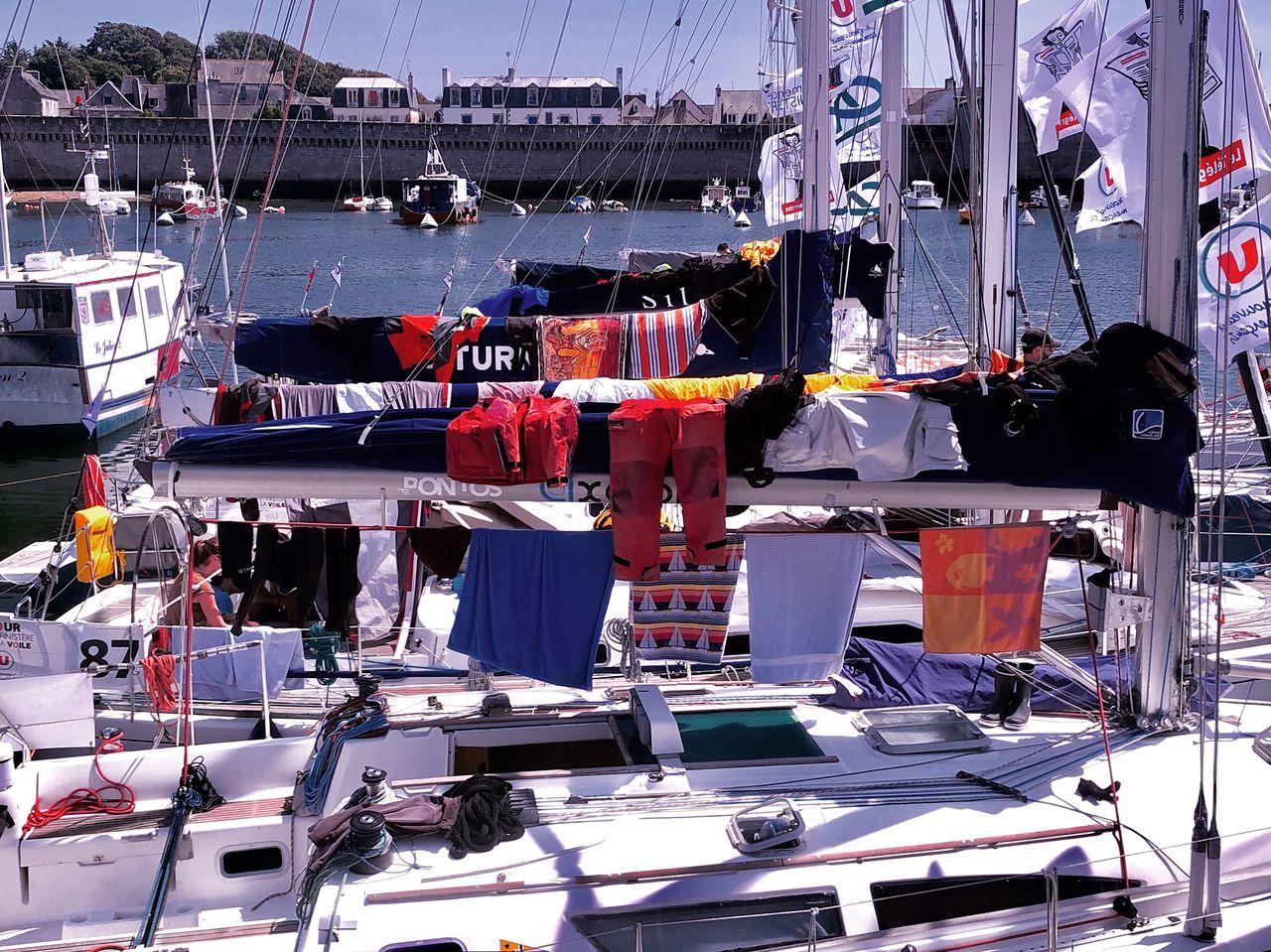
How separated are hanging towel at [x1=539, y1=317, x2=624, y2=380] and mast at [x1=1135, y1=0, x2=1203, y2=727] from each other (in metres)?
7.35

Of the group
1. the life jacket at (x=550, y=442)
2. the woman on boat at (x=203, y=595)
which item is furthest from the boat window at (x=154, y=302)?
the life jacket at (x=550, y=442)

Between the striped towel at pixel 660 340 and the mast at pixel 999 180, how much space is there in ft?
11.9

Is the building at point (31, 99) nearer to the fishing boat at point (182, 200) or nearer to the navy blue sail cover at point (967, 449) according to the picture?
the fishing boat at point (182, 200)

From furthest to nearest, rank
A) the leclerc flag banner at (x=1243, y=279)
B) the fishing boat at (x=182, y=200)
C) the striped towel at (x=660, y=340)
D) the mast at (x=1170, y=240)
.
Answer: the fishing boat at (x=182, y=200), the striped towel at (x=660, y=340), the leclerc flag banner at (x=1243, y=279), the mast at (x=1170, y=240)

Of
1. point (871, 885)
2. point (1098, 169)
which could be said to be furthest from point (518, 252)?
point (871, 885)

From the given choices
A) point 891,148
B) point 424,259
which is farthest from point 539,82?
point 891,148

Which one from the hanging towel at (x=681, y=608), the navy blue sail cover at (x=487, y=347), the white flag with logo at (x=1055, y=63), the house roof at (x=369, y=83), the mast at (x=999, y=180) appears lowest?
the hanging towel at (x=681, y=608)

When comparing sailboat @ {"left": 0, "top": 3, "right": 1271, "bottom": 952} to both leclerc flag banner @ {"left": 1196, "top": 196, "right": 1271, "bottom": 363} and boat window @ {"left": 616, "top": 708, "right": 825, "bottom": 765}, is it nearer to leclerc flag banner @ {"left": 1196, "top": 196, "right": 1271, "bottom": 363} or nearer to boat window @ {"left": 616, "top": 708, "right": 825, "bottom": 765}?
boat window @ {"left": 616, "top": 708, "right": 825, "bottom": 765}

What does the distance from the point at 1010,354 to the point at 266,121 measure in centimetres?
9081

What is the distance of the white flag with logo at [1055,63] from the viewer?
52.9ft

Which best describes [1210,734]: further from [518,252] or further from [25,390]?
[518,252]

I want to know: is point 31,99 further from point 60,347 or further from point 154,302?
point 60,347

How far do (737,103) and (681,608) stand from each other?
115321mm

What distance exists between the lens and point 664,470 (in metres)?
7.39
